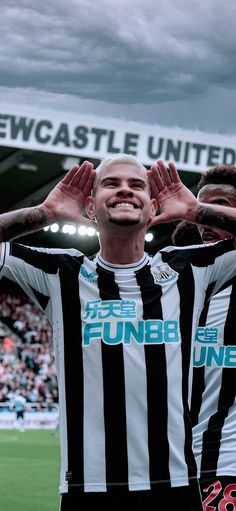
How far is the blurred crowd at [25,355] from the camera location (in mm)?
27875

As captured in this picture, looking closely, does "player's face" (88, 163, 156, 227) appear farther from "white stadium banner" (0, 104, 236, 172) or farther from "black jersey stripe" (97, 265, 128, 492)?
"white stadium banner" (0, 104, 236, 172)

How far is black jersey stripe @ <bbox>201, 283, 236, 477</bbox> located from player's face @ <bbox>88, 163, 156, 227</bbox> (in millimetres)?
949

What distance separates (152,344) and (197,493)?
0.56 m

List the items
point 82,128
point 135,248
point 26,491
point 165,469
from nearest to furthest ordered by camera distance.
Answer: point 165,469 → point 135,248 → point 26,491 → point 82,128

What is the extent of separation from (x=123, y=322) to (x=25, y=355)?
91.5ft

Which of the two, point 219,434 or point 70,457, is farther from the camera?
point 219,434

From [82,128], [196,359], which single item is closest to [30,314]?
[82,128]

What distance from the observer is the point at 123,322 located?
3.23m

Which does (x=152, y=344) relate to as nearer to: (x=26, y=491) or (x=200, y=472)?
(x=200, y=472)

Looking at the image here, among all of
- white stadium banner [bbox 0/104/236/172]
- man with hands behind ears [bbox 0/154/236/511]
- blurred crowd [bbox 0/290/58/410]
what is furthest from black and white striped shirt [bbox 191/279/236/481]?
blurred crowd [bbox 0/290/58/410]

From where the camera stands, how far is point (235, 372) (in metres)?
4.03

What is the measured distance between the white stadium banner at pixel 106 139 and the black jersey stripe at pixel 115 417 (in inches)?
760

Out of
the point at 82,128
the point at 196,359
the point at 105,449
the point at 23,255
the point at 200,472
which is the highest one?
the point at 82,128

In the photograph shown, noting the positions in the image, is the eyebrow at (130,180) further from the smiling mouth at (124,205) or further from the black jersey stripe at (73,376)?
the black jersey stripe at (73,376)
